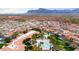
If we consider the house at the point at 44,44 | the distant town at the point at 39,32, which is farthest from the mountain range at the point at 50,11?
the house at the point at 44,44

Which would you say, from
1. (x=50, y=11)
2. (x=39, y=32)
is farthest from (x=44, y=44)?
(x=50, y=11)

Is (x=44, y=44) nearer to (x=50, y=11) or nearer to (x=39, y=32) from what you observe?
(x=39, y=32)

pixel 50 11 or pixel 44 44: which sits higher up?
pixel 50 11

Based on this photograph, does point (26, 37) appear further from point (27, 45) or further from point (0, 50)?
point (0, 50)

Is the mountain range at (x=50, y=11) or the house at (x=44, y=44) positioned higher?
the mountain range at (x=50, y=11)

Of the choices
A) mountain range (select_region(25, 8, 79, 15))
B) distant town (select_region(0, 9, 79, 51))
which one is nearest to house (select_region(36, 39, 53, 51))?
distant town (select_region(0, 9, 79, 51))

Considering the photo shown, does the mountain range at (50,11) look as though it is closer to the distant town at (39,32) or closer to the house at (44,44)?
the distant town at (39,32)

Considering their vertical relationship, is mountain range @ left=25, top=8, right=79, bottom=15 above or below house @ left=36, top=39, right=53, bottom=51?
above

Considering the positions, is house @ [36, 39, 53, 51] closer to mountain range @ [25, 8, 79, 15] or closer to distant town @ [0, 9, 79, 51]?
distant town @ [0, 9, 79, 51]

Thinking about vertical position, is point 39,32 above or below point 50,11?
below

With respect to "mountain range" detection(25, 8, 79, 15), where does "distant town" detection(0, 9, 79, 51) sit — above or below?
below
